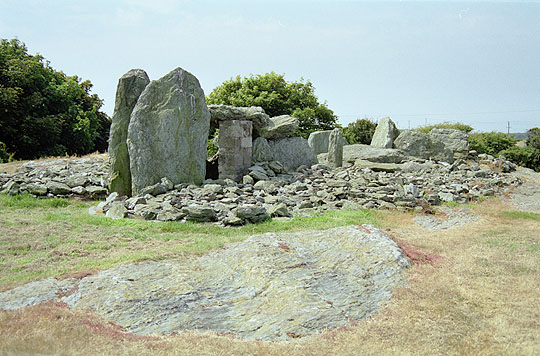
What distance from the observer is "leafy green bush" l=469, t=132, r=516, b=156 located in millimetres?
24636

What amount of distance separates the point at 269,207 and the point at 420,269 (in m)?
5.55

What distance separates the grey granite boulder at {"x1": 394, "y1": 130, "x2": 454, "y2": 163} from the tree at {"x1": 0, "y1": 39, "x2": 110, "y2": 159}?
64.8 feet

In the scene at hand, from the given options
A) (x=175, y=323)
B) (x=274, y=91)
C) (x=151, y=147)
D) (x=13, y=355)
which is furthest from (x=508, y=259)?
(x=274, y=91)

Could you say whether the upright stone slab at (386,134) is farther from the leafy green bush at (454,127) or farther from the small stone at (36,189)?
the small stone at (36,189)

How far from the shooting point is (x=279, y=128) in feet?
58.7

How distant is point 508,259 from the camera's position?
7.57m

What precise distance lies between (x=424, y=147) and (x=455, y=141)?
208cm

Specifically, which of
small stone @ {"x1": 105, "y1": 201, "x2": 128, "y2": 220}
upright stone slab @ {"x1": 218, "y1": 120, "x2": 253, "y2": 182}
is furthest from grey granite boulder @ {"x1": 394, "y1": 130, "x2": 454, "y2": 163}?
small stone @ {"x1": 105, "y1": 201, "x2": 128, "y2": 220}

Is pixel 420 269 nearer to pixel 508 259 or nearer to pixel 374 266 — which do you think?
pixel 374 266

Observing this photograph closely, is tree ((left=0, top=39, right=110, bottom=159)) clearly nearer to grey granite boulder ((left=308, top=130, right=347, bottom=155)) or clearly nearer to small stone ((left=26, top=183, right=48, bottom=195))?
small stone ((left=26, top=183, right=48, bottom=195))

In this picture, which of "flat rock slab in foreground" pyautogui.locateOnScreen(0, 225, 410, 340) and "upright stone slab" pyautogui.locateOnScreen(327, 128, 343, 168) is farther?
"upright stone slab" pyautogui.locateOnScreen(327, 128, 343, 168)

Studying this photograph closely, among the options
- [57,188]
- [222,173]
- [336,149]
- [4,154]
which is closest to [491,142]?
[336,149]

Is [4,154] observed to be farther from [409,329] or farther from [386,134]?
[409,329]

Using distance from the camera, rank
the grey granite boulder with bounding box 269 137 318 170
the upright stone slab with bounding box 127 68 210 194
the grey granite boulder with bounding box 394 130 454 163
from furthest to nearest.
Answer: the grey granite boulder with bounding box 394 130 454 163 → the grey granite boulder with bounding box 269 137 318 170 → the upright stone slab with bounding box 127 68 210 194
